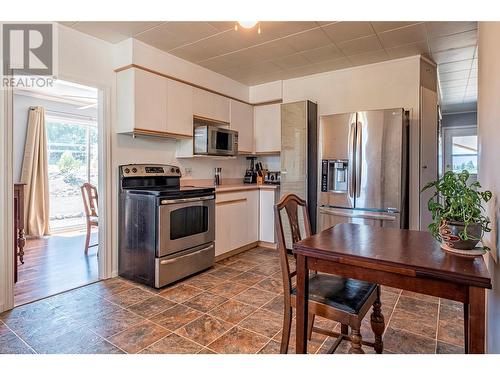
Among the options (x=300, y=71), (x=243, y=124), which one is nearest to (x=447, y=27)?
(x=300, y=71)

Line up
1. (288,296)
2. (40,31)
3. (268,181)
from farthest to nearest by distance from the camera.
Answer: (268,181) → (40,31) → (288,296)

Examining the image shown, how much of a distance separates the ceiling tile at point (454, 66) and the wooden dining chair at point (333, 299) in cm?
323

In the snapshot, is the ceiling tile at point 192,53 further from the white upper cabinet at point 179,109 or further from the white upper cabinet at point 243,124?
the white upper cabinet at point 243,124

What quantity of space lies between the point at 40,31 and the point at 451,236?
338 cm

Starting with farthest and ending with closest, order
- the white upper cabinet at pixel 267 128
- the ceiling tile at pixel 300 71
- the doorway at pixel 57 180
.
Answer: the white upper cabinet at pixel 267 128 < the ceiling tile at pixel 300 71 < the doorway at pixel 57 180

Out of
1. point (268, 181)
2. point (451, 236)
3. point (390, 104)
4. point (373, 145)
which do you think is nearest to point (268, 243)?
point (268, 181)

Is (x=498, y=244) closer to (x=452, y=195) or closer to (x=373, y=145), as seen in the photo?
(x=452, y=195)

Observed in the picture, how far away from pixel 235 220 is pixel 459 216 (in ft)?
9.52

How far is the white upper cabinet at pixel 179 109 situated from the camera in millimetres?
3381

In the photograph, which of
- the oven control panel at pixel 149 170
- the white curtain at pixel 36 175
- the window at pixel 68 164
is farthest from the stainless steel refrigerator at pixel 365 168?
the window at pixel 68 164

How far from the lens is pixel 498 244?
1267 millimetres

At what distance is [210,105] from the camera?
12.9 ft

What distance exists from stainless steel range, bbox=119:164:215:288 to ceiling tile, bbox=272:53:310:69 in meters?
1.79
